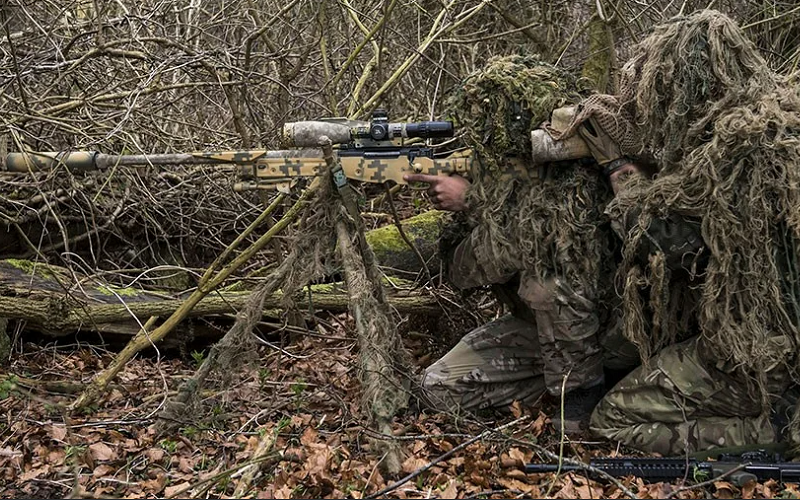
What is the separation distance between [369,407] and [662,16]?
390cm

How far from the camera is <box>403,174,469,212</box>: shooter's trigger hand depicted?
470 centimetres

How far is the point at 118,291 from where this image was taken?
19.4 ft

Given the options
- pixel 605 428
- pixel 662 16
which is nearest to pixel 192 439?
pixel 605 428

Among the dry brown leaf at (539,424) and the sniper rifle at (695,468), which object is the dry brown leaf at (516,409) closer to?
the dry brown leaf at (539,424)

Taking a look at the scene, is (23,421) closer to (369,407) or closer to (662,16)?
(369,407)

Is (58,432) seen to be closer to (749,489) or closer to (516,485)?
(516,485)

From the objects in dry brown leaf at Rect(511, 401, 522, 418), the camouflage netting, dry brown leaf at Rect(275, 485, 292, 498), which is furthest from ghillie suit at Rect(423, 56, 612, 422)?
dry brown leaf at Rect(275, 485, 292, 498)

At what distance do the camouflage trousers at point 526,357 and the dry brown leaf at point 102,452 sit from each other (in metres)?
1.72

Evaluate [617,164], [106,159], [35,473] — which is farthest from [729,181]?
[35,473]

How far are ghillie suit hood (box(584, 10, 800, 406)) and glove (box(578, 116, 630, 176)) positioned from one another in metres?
0.23

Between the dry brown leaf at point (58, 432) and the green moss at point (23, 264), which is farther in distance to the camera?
the green moss at point (23, 264)

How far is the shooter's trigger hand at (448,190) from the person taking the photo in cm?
470

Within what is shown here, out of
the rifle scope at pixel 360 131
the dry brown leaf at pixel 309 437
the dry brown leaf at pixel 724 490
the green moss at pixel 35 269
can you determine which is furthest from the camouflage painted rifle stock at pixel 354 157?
the dry brown leaf at pixel 724 490

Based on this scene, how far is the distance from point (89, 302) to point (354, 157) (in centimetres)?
232
